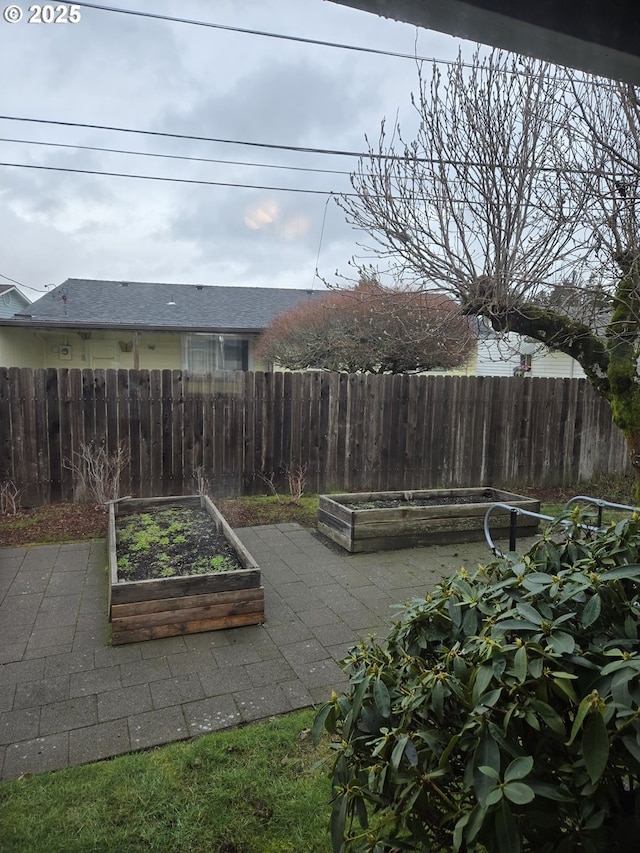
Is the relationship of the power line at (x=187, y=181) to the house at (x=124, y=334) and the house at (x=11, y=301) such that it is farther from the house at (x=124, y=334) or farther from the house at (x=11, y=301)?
the house at (x=11, y=301)

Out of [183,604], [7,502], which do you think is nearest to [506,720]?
[183,604]

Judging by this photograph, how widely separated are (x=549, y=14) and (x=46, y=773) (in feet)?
9.04

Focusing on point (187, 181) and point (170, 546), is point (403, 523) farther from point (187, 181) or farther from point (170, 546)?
point (187, 181)

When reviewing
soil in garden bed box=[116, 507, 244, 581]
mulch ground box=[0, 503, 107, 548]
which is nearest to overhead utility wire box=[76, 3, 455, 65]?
soil in garden bed box=[116, 507, 244, 581]

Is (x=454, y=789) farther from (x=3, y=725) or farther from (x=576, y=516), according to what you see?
(x=3, y=725)

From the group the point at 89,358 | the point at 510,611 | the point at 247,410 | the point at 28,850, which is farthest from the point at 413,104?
the point at 89,358

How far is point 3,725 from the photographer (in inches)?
90.4

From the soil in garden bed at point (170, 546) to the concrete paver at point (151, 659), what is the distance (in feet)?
0.96

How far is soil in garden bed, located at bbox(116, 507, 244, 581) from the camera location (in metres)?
3.54

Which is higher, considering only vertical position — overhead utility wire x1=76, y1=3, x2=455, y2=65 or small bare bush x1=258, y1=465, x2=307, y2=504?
overhead utility wire x1=76, y1=3, x2=455, y2=65

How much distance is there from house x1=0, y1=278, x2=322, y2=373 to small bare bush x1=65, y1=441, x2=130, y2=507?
5.11 metres

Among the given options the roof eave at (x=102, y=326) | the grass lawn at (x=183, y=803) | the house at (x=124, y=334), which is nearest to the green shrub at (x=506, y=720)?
the grass lawn at (x=183, y=803)

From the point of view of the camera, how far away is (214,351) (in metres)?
12.1

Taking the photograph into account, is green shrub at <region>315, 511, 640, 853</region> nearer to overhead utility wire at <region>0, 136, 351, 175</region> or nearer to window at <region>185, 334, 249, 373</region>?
overhead utility wire at <region>0, 136, 351, 175</region>
